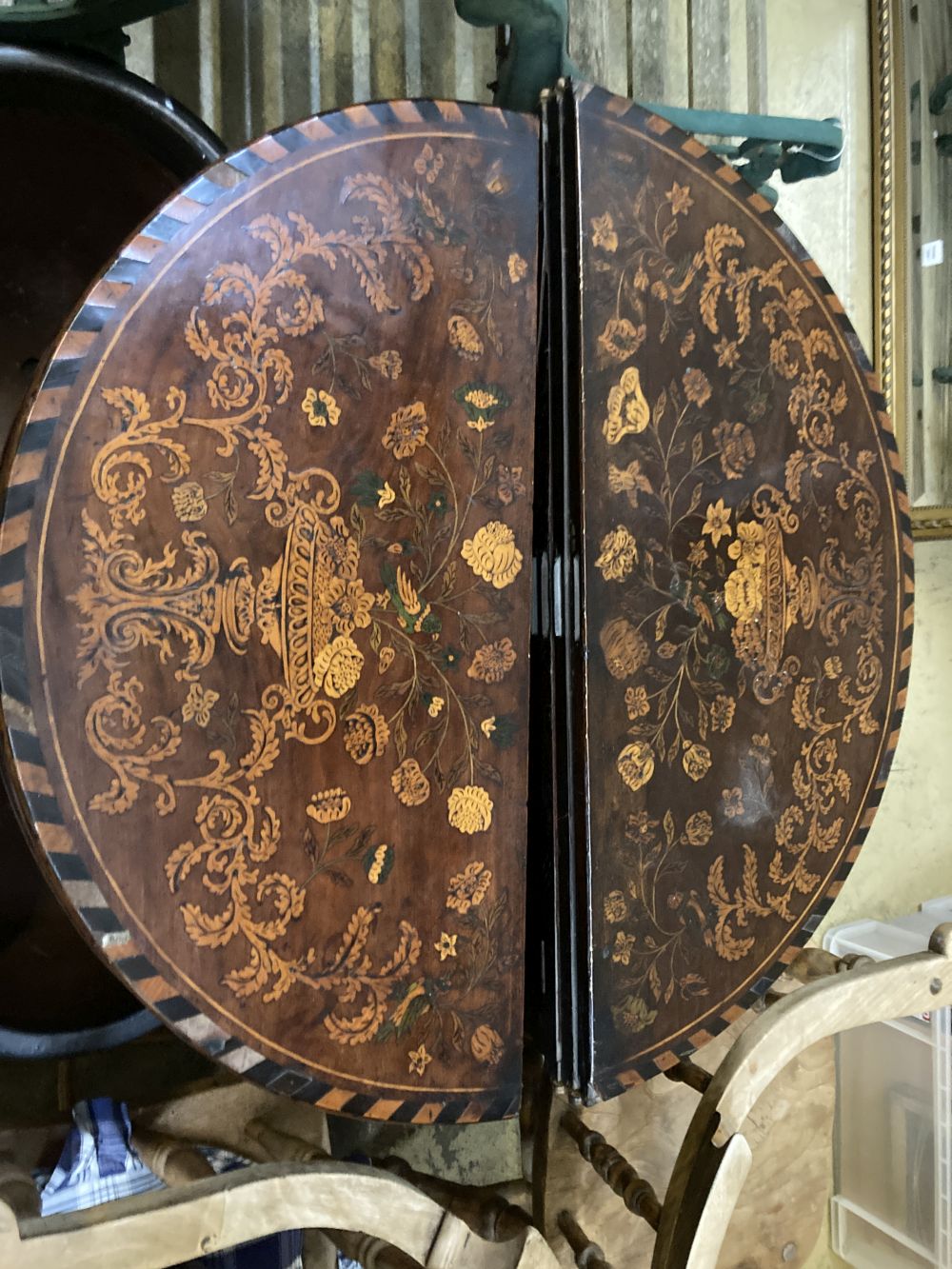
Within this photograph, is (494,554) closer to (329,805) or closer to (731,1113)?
(329,805)

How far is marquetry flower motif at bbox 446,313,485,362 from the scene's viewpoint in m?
0.88

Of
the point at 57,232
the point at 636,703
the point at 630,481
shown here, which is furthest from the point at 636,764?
the point at 57,232

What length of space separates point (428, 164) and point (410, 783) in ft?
1.79

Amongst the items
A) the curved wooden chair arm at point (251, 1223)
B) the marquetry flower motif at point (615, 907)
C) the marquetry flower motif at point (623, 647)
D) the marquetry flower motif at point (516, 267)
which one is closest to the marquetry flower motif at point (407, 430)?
the marquetry flower motif at point (516, 267)

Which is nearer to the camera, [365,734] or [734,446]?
[365,734]

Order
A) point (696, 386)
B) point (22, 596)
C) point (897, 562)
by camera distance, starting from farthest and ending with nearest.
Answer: point (897, 562) < point (696, 386) < point (22, 596)

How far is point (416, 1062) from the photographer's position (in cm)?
85

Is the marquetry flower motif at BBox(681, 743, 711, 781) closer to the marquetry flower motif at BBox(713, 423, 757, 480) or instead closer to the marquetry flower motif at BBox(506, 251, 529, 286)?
the marquetry flower motif at BBox(713, 423, 757, 480)

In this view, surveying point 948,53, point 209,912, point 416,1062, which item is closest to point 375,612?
point 209,912

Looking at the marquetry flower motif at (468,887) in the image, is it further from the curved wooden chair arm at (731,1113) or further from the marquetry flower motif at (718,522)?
the marquetry flower motif at (718,522)

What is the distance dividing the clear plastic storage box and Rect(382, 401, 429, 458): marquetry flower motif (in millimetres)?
1253

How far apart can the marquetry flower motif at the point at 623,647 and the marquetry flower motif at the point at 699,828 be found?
0.18 meters

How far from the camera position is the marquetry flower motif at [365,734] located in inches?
33.1

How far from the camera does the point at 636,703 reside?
99cm
